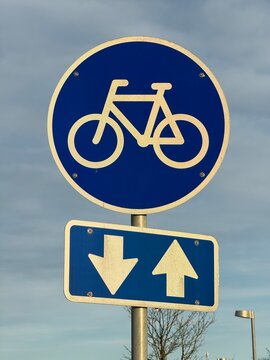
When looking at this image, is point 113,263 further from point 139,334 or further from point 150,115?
point 150,115

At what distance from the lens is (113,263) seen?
313cm

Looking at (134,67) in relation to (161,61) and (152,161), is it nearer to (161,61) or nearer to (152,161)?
(161,61)

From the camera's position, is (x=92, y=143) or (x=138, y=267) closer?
(x=138, y=267)

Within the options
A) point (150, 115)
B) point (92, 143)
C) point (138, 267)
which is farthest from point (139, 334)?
point (150, 115)

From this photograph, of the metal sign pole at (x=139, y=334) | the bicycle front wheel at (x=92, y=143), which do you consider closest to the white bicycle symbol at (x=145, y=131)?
the bicycle front wheel at (x=92, y=143)

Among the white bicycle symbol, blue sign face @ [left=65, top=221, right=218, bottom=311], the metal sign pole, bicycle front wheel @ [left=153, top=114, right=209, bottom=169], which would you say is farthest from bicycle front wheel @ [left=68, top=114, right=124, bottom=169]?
the metal sign pole

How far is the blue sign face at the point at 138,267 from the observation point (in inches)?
121

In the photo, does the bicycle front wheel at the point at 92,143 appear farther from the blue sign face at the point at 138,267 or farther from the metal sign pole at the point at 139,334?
the metal sign pole at the point at 139,334

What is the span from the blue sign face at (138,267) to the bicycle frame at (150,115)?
374 mm

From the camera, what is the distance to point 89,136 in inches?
131

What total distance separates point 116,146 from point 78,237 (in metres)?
0.42

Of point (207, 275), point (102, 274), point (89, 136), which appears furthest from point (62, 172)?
point (207, 275)

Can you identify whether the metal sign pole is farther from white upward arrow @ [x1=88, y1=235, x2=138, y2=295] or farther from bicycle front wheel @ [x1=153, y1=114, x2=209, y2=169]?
bicycle front wheel @ [x1=153, y1=114, x2=209, y2=169]

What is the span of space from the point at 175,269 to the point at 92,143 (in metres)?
0.60
